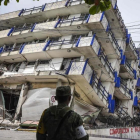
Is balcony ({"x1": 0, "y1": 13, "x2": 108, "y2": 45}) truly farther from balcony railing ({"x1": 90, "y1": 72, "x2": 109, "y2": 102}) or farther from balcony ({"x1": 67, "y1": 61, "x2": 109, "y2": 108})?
balcony railing ({"x1": 90, "y1": 72, "x2": 109, "y2": 102})

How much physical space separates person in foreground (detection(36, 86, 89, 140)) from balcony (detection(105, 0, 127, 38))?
1518 centimetres

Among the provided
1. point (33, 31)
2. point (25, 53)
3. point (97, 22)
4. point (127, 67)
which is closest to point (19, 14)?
point (33, 31)

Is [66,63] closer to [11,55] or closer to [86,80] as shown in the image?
[86,80]

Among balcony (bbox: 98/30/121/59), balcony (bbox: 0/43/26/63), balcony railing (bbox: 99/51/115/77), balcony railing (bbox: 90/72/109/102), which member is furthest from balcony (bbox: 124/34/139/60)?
balcony (bbox: 0/43/26/63)

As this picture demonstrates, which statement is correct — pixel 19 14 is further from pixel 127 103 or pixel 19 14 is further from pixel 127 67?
pixel 127 103

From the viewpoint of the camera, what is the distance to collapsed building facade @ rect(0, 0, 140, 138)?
1285cm

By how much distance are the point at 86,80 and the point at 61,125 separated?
10.7 m

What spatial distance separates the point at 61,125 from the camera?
5.92ft

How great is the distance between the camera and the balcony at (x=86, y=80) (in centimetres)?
1220

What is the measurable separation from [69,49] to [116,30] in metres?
6.68

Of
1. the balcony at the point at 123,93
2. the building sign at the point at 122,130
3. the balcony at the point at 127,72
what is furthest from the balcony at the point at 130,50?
the building sign at the point at 122,130

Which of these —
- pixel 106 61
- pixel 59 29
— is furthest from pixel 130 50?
pixel 59 29

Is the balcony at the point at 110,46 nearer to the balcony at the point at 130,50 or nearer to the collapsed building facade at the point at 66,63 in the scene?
the collapsed building facade at the point at 66,63

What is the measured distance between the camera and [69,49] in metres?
13.6
